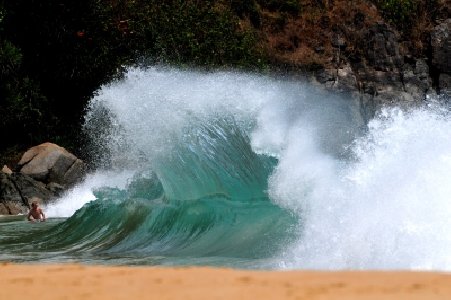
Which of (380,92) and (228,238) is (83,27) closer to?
(380,92)

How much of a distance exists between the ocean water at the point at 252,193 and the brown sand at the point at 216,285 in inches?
Answer: 103

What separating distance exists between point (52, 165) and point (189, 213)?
13247mm

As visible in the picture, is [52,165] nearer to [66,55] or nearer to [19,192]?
[19,192]

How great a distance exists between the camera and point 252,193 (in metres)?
11.9

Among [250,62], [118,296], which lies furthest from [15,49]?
[118,296]

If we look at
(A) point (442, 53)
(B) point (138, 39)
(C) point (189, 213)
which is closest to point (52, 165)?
(B) point (138, 39)

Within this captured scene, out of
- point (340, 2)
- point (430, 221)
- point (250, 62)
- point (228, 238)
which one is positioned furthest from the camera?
point (340, 2)

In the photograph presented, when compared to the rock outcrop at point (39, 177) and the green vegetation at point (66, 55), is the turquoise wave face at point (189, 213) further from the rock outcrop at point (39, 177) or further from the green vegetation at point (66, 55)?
the green vegetation at point (66, 55)

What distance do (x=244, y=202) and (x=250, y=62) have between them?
846 inches

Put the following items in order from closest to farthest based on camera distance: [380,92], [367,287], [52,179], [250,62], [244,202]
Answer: [367,287] < [244,202] < [52,179] < [250,62] < [380,92]

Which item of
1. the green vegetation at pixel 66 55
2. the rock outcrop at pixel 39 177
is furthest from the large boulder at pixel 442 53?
the rock outcrop at pixel 39 177

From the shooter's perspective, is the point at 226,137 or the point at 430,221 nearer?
the point at 430,221

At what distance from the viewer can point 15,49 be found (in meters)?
26.7

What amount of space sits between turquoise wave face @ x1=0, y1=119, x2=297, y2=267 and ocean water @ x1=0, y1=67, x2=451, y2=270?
0.07ft
